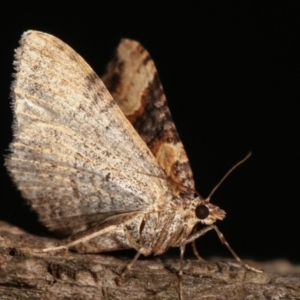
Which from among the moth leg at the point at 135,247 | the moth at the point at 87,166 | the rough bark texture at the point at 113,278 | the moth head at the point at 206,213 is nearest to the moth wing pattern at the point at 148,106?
the moth at the point at 87,166

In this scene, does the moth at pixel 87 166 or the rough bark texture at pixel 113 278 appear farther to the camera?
the moth at pixel 87 166

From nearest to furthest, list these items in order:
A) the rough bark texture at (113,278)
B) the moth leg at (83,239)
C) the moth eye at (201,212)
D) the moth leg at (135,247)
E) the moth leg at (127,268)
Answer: the rough bark texture at (113,278), the moth leg at (127,268), the moth leg at (135,247), the moth leg at (83,239), the moth eye at (201,212)

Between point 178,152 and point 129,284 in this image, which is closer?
point 129,284

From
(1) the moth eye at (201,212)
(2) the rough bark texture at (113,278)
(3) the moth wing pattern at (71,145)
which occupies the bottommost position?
(2) the rough bark texture at (113,278)

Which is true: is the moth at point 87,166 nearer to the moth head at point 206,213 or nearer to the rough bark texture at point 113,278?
the moth head at point 206,213

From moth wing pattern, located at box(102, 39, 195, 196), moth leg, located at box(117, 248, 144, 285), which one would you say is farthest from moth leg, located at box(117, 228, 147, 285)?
moth wing pattern, located at box(102, 39, 195, 196)

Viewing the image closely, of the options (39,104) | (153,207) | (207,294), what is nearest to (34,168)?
(39,104)

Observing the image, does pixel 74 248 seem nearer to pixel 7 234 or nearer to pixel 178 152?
pixel 7 234
